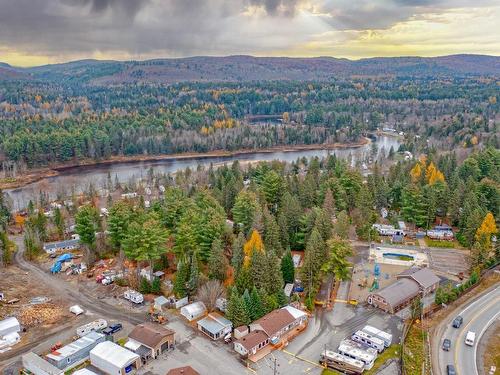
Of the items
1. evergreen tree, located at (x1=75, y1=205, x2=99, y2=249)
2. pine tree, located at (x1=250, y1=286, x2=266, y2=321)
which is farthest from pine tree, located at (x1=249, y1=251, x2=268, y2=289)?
evergreen tree, located at (x1=75, y1=205, x2=99, y2=249)

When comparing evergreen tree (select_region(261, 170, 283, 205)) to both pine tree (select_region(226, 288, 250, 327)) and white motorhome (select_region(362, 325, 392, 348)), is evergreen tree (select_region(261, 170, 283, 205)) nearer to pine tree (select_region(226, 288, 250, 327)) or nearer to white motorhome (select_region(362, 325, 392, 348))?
pine tree (select_region(226, 288, 250, 327))

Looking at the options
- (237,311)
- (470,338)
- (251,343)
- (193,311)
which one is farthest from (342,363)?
(193,311)

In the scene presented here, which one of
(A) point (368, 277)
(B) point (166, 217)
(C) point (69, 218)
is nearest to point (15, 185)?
(C) point (69, 218)

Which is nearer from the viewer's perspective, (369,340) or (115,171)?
(369,340)

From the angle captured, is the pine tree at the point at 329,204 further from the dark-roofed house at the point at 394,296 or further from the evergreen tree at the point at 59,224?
the evergreen tree at the point at 59,224

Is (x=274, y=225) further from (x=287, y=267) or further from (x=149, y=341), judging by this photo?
(x=149, y=341)
